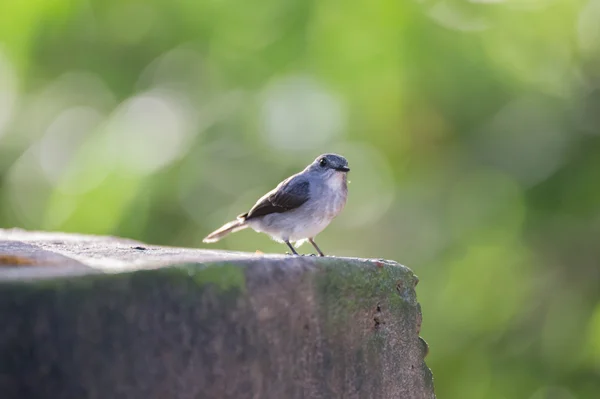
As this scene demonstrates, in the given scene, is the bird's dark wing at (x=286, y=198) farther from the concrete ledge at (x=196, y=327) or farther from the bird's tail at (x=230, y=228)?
the concrete ledge at (x=196, y=327)

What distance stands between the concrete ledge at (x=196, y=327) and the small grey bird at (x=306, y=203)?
5.25 feet

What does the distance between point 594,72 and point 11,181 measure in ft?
14.2

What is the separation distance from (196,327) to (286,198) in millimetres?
2263

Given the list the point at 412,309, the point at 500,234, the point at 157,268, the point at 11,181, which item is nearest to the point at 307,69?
the point at 500,234

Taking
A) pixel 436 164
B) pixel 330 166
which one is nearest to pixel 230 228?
pixel 330 166

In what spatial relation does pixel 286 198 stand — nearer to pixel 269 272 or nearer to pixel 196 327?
pixel 269 272

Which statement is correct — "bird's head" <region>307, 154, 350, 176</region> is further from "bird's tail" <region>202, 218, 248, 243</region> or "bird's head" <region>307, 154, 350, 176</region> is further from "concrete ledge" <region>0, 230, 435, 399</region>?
"concrete ledge" <region>0, 230, 435, 399</region>

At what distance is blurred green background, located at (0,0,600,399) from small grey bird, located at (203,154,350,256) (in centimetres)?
149

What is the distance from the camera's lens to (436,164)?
19.7 feet

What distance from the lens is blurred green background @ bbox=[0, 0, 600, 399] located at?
5.81 m

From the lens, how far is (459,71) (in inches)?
239

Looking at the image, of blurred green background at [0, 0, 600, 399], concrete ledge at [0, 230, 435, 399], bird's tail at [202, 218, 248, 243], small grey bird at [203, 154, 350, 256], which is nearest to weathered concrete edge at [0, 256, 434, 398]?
concrete ledge at [0, 230, 435, 399]

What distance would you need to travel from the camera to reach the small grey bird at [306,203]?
4.25 meters

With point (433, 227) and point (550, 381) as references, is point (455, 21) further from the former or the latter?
point (550, 381)
